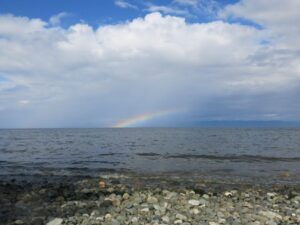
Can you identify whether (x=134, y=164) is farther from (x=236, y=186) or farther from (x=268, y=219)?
(x=268, y=219)

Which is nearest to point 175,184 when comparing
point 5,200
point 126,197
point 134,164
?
point 126,197

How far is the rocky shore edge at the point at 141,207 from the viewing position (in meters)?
12.5

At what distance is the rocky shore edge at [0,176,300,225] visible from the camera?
12.5 meters

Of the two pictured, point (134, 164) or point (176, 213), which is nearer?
point (176, 213)

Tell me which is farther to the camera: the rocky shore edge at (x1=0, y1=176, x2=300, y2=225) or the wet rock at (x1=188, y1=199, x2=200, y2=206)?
the wet rock at (x1=188, y1=199, x2=200, y2=206)

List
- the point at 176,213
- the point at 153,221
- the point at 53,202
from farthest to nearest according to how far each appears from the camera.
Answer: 1. the point at 53,202
2. the point at 176,213
3. the point at 153,221

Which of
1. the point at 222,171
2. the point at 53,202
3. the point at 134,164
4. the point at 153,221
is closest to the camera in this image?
the point at 153,221

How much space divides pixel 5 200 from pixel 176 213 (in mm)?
8303

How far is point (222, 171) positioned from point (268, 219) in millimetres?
17091

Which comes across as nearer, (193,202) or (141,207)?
(141,207)

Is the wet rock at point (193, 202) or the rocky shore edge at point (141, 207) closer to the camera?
the rocky shore edge at point (141, 207)

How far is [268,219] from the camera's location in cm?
1257

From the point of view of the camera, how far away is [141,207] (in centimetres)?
1405

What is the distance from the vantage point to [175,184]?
73.5 ft
